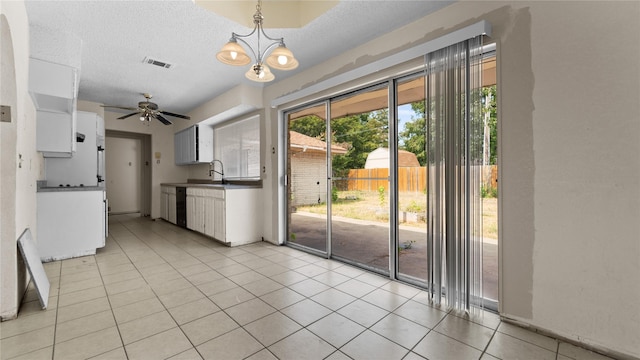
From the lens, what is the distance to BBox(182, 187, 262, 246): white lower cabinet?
4203 mm

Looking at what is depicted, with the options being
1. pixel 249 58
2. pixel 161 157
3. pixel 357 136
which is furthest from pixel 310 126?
pixel 161 157

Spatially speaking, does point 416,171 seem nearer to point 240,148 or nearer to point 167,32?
point 167,32

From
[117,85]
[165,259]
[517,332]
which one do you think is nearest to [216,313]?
[165,259]

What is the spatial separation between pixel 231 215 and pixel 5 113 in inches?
104

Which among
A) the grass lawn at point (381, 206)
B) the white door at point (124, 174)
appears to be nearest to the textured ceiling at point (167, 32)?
the grass lawn at point (381, 206)

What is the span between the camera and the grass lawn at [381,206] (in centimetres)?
217

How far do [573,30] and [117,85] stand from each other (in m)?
5.58

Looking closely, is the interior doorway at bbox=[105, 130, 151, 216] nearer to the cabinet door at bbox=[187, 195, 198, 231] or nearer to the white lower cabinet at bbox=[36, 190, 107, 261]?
the cabinet door at bbox=[187, 195, 198, 231]

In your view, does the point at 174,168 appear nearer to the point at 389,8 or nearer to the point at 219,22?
the point at 219,22

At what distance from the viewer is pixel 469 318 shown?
2.09 metres

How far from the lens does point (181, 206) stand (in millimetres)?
5625

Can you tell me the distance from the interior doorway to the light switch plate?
5154 millimetres

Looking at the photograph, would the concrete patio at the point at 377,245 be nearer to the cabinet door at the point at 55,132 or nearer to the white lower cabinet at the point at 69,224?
the white lower cabinet at the point at 69,224

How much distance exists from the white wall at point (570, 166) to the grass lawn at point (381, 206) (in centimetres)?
15
